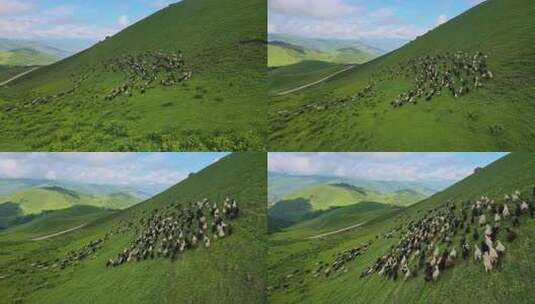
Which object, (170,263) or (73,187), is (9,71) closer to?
(73,187)

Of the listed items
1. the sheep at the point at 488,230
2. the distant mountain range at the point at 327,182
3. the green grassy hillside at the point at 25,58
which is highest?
the green grassy hillside at the point at 25,58

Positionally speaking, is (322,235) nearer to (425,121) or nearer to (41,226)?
(425,121)

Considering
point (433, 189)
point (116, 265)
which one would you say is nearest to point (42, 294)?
point (116, 265)

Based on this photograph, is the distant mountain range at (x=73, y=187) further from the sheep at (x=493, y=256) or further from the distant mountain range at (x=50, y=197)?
the sheep at (x=493, y=256)

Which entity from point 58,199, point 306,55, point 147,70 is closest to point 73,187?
point 58,199

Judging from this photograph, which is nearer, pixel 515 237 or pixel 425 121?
pixel 515 237

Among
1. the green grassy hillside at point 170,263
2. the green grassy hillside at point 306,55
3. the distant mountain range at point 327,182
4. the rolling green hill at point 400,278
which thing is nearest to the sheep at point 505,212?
the rolling green hill at point 400,278
